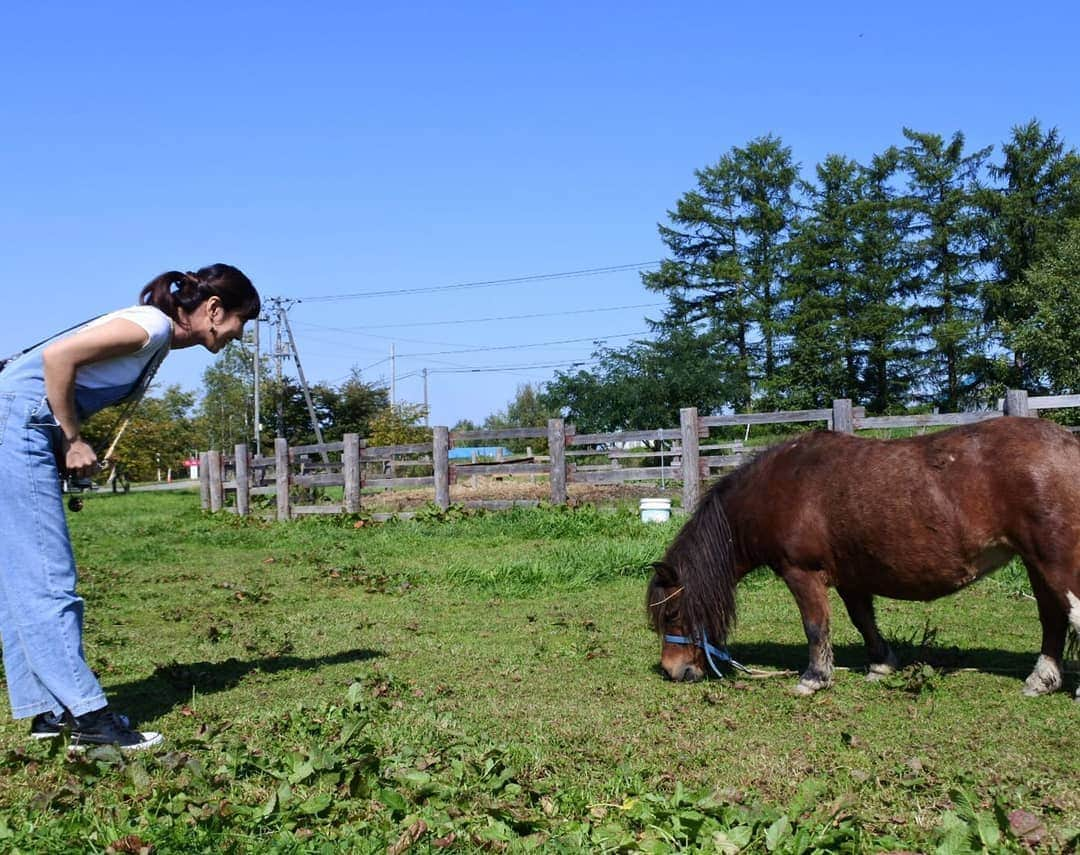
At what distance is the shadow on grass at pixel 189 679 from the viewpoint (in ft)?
17.1

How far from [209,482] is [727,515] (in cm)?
1960

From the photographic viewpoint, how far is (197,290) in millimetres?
4648

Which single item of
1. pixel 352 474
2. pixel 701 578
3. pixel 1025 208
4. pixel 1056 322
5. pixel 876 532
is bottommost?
pixel 701 578

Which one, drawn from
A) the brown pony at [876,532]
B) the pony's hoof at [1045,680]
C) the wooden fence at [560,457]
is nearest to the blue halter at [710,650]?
the brown pony at [876,532]

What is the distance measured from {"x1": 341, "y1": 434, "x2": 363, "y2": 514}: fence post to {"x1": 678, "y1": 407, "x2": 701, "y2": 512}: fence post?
6146 mm

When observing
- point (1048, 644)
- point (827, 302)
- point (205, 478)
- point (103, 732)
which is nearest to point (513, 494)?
point (205, 478)

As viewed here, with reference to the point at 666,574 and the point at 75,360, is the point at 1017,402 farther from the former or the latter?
the point at 75,360

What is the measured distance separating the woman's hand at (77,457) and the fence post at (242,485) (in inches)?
672

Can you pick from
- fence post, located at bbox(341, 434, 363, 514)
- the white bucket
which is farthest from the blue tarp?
the white bucket

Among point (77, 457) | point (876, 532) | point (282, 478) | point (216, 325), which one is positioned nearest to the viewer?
point (77, 457)

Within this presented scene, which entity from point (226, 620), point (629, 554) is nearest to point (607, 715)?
point (226, 620)

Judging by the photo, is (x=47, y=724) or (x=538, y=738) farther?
(x=538, y=738)

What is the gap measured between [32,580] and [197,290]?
1.48m

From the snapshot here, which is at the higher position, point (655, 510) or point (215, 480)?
point (215, 480)
